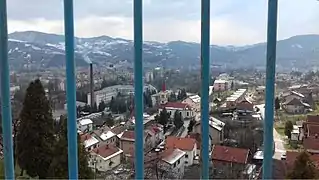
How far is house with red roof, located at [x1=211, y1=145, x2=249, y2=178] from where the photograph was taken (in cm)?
105

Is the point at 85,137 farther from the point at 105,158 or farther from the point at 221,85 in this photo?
the point at 221,85

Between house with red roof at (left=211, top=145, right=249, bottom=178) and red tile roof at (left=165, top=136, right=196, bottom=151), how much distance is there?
8cm

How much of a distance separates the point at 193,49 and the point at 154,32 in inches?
5.2

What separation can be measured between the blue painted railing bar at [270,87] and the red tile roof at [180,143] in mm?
219

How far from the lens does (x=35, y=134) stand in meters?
1.07

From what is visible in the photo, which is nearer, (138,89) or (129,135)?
(138,89)

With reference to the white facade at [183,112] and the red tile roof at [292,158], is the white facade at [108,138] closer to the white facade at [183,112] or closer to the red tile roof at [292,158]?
the white facade at [183,112]

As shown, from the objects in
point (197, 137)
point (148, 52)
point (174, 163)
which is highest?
point (148, 52)

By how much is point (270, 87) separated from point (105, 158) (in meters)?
0.55

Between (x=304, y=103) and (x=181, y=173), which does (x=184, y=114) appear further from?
(x=304, y=103)

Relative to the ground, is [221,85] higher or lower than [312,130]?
higher

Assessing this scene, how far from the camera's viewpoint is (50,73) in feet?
3.63

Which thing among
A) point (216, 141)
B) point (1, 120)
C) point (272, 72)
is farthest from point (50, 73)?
point (272, 72)

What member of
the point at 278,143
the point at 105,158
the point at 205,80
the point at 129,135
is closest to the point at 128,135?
the point at 129,135
